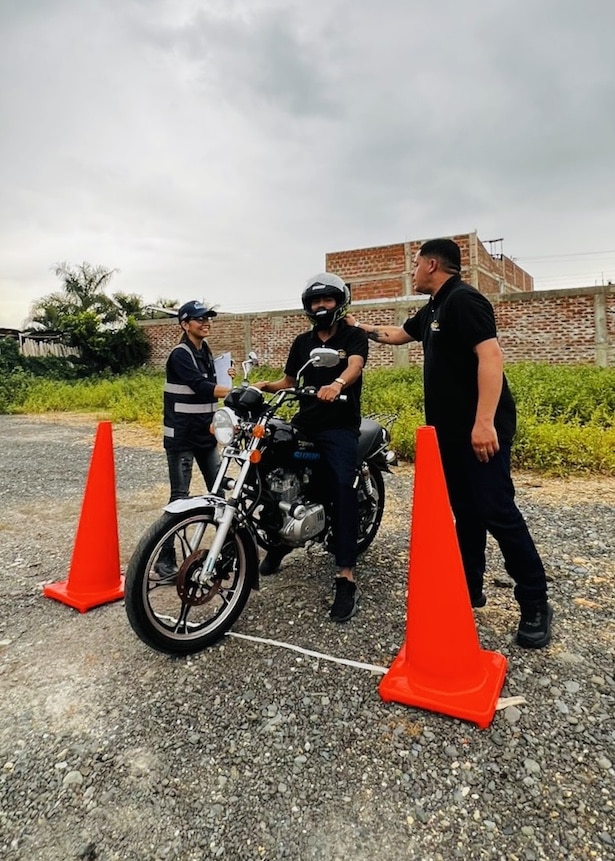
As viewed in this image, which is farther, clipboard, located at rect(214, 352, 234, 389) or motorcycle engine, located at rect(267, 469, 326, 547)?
clipboard, located at rect(214, 352, 234, 389)

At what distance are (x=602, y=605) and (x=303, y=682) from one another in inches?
71.8

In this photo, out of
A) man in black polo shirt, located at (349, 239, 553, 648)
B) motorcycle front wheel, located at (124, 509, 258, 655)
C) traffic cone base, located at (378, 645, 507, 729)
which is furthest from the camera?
man in black polo shirt, located at (349, 239, 553, 648)

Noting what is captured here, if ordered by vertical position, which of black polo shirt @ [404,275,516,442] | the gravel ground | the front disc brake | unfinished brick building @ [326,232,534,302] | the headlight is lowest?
the gravel ground

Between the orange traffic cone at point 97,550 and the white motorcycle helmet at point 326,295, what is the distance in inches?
60.6

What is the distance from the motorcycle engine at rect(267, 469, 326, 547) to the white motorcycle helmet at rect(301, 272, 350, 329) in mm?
919

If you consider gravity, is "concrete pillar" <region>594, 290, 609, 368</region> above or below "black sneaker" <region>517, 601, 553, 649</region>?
above

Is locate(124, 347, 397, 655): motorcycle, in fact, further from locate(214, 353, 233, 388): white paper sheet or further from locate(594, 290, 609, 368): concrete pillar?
locate(594, 290, 609, 368): concrete pillar

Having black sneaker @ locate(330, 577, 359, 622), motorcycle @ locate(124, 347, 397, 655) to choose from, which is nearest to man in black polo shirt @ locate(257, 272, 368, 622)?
black sneaker @ locate(330, 577, 359, 622)

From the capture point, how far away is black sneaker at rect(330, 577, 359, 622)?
10.4ft

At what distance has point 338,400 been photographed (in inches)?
130

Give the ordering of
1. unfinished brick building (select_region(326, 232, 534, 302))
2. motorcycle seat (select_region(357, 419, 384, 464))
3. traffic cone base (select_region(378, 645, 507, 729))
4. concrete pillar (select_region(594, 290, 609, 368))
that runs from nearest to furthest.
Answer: traffic cone base (select_region(378, 645, 507, 729)), motorcycle seat (select_region(357, 419, 384, 464)), concrete pillar (select_region(594, 290, 609, 368)), unfinished brick building (select_region(326, 232, 534, 302))

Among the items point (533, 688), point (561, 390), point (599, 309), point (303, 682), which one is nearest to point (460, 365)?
point (533, 688)

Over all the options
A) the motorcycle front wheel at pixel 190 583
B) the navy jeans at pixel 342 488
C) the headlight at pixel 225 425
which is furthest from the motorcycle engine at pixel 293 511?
the headlight at pixel 225 425

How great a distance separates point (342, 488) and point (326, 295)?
111 cm
